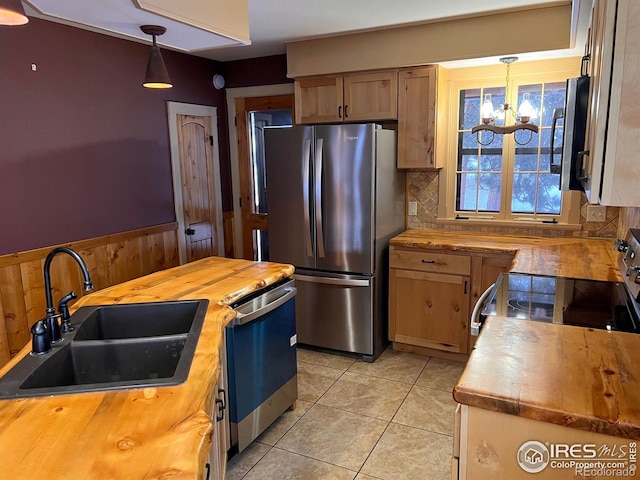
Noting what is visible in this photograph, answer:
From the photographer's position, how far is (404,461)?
233 centimetres

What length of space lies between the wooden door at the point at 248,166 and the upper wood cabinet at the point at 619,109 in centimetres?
347

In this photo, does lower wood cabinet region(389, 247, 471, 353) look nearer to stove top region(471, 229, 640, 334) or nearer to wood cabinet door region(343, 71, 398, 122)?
stove top region(471, 229, 640, 334)

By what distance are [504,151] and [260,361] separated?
2523 mm

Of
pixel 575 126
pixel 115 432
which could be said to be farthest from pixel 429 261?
pixel 115 432

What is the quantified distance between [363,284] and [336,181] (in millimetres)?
799

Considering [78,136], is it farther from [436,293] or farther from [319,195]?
[436,293]

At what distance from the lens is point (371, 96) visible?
361 centimetres

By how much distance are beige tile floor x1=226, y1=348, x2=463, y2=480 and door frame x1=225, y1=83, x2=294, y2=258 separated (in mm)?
1825

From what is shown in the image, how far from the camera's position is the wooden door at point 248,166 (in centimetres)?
448

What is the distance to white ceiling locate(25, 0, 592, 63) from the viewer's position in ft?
5.30

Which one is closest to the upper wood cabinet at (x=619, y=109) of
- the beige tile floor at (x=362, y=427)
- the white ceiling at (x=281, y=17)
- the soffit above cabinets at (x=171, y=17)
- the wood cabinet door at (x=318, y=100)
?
the white ceiling at (x=281, y=17)

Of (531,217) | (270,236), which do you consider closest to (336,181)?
(270,236)

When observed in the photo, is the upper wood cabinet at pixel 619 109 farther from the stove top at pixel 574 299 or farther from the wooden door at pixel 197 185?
the wooden door at pixel 197 185

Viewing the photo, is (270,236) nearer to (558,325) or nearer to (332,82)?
(332,82)
